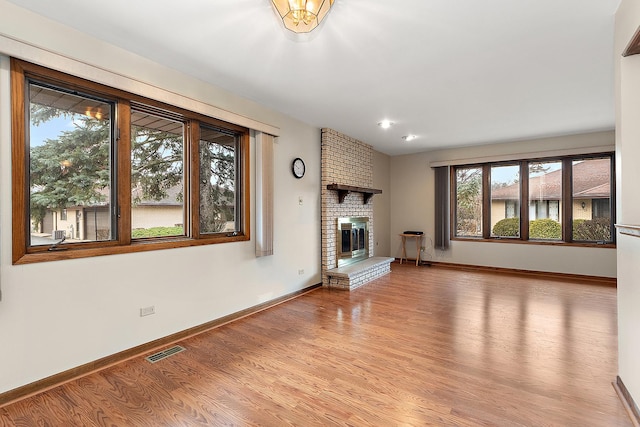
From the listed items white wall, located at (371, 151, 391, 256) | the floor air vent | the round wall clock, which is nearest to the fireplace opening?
white wall, located at (371, 151, 391, 256)

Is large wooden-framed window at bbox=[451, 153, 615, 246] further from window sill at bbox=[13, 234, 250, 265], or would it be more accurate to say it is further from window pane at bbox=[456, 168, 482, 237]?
window sill at bbox=[13, 234, 250, 265]

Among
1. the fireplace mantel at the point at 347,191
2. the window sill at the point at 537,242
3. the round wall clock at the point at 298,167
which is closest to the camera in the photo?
the round wall clock at the point at 298,167

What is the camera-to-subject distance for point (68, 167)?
7.86 ft

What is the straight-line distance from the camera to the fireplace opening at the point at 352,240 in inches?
210

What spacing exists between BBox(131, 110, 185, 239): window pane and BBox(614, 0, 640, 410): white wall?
3.65m

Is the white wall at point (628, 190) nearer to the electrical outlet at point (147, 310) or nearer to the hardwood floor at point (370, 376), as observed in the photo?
the hardwood floor at point (370, 376)

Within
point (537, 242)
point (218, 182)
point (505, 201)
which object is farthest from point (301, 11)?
point (537, 242)

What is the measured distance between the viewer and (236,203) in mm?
3762

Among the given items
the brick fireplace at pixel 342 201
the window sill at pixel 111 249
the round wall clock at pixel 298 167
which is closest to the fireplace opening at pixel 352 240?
the brick fireplace at pixel 342 201

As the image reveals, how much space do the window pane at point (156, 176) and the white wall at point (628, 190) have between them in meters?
3.65

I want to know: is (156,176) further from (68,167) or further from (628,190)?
(628,190)

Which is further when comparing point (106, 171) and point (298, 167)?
point (298, 167)

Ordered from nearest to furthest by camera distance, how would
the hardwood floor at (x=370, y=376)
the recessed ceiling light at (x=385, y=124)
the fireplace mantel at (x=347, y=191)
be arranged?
the hardwood floor at (x=370, y=376) → the recessed ceiling light at (x=385, y=124) → the fireplace mantel at (x=347, y=191)

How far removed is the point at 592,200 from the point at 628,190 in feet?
15.0
